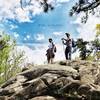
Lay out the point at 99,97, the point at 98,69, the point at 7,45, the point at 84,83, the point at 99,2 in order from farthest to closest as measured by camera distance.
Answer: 1. the point at 7,45
2. the point at 98,69
3. the point at 84,83
4. the point at 99,97
5. the point at 99,2

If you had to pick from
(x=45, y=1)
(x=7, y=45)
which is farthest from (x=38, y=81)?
(x=7, y=45)

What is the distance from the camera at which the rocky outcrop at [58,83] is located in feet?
69.4

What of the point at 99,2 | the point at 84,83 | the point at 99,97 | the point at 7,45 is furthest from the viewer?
the point at 7,45

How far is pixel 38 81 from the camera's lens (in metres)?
22.6

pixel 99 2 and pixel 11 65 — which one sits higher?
pixel 99 2

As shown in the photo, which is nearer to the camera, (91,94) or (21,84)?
(91,94)

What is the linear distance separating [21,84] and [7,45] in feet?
85.3

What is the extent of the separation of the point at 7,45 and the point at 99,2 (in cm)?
3288

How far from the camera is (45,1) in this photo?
707 inches

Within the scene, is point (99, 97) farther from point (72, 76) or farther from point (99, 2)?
point (99, 2)

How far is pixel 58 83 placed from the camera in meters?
22.1

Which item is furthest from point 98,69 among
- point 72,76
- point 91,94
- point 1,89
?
point 1,89

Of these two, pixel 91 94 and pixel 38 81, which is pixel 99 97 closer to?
pixel 91 94

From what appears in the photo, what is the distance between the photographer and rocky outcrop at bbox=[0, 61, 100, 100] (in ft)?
69.4
